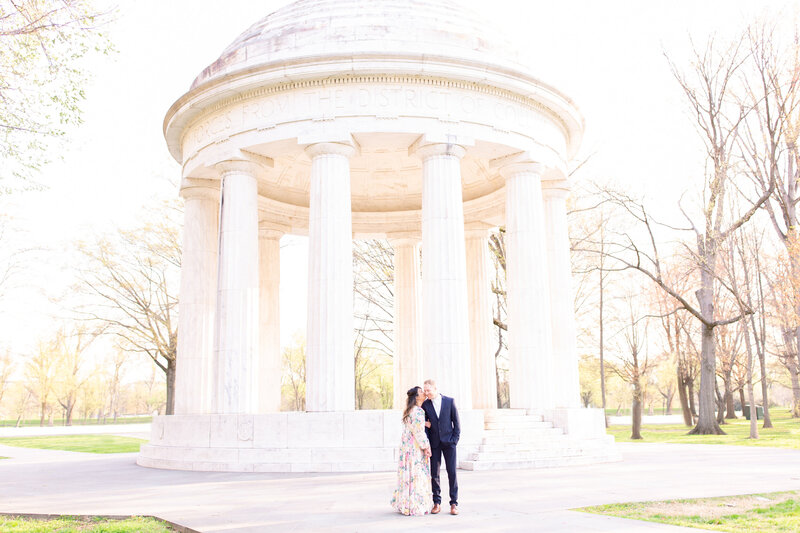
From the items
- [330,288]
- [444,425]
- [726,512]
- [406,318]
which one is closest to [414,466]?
[444,425]

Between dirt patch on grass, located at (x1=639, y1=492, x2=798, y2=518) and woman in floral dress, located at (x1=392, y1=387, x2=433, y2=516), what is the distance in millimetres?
4855

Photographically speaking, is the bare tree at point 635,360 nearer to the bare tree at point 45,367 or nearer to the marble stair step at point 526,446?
the marble stair step at point 526,446

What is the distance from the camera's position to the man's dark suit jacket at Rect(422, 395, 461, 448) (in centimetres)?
1491

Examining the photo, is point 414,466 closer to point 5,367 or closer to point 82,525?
point 82,525

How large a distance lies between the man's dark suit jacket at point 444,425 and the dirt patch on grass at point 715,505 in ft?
14.7

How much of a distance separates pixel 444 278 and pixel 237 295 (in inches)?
367

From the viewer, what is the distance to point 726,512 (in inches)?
543

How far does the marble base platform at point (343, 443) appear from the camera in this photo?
24281 mm

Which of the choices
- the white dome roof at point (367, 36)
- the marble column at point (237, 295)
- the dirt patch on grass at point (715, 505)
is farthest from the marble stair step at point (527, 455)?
the white dome roof at point (367, 36)

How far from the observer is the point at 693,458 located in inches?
1078

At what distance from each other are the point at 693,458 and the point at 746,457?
2246 mm

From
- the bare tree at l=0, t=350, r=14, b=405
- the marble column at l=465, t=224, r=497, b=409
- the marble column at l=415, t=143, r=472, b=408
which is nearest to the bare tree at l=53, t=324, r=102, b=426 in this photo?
the bare tree at l=0, t=350, r=14, b=405

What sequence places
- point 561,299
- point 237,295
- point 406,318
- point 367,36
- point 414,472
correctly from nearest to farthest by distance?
point 414,472 → point 367,36 → point 237,295 → point 561,299 → point 406,318

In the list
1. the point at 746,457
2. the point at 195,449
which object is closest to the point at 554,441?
the point at 746,457
